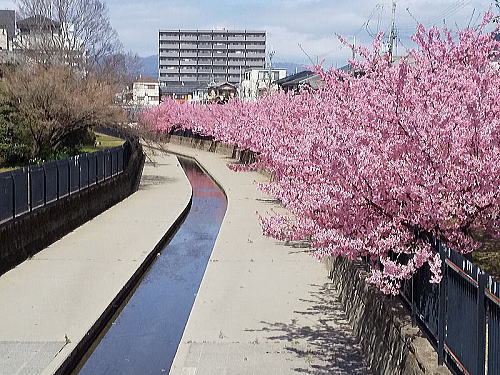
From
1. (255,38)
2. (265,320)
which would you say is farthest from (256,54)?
(265,320)

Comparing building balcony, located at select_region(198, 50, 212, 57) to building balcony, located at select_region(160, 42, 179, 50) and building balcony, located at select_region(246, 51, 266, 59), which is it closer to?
building balcony, located at select_region(160, 42, 179, 50)

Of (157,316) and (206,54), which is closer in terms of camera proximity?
(157,316)

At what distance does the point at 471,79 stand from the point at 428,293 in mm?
2272

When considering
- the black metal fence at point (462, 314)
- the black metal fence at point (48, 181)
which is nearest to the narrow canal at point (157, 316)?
the black metal fence at point (48, 181)

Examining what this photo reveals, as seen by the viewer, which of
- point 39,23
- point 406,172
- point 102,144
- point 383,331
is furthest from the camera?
point 39,23

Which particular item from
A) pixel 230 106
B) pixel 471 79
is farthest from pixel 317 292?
pixel 230 106

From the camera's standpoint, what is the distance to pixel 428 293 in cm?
754

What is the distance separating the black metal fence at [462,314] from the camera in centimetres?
554

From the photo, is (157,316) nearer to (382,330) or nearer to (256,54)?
(382,330)

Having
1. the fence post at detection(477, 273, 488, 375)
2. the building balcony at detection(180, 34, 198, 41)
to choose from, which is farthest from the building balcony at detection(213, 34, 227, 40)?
the fence post at detection(477, 273, 488, 375)

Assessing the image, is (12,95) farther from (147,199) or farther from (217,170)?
(217,170)

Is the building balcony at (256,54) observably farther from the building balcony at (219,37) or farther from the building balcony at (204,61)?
the building balcony at (204,61)

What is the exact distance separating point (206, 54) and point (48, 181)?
15775 centimetres

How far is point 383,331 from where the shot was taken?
874cm
